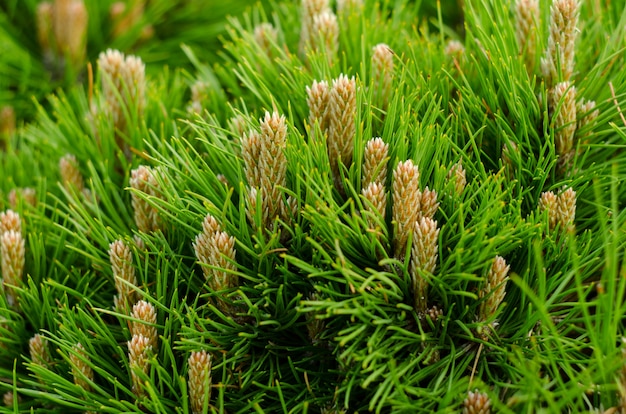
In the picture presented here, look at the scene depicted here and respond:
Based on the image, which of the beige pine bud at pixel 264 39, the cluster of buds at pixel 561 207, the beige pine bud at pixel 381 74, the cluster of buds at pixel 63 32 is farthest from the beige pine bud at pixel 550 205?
the cluster of buds at pixel 63 32

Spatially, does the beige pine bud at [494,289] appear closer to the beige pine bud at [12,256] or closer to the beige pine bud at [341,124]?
the beige pine bud at [341,124]

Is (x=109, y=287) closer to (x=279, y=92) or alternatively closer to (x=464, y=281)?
(x=279, y=92)

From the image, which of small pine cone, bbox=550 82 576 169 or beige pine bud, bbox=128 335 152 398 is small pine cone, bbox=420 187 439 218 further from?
beige pine bud, bbox=128 335 152 398

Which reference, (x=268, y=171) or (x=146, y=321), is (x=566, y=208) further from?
(x=146, y=321)

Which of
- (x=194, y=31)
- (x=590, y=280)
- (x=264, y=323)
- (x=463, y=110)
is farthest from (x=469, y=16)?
(x=194, y=31)

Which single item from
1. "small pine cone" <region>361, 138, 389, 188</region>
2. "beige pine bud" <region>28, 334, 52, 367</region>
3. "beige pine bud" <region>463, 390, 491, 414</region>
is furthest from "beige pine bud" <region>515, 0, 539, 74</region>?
"beige pine bud" <region>28, 334, 52, 367</region>

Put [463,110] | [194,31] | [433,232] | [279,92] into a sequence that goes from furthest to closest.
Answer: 1. [194,31]
2. [279,92]
3. [463,110]
4. [433,232]

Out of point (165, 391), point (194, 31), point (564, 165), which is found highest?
point (194, 31)
